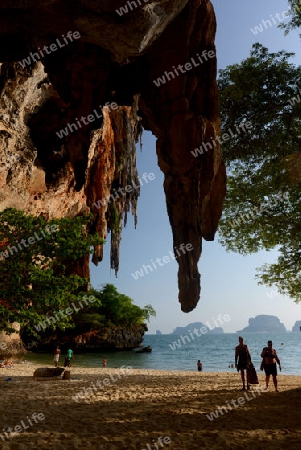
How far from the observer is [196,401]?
926cm

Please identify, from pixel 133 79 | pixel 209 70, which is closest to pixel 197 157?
pixel 209 70

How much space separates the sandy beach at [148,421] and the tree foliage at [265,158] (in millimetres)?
6693

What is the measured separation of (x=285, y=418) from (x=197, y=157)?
33.4ft

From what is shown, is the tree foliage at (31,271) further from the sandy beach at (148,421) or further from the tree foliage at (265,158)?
the tree foliage at (265,158)

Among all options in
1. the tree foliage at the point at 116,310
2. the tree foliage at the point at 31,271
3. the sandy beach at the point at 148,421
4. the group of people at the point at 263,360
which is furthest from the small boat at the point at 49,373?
the tree foliage at the point at 116,310

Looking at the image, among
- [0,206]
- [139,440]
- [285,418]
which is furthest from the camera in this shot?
[0,206]

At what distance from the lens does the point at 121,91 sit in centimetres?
1524

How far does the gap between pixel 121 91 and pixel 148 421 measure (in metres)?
14.0

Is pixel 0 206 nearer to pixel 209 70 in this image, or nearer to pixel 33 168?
pixel 33 168

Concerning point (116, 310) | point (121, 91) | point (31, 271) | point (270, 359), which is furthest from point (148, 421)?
point (116, 310)

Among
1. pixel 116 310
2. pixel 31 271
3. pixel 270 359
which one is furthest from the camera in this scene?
pixel 116 310

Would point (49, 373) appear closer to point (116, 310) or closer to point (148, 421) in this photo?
point (148, 421)

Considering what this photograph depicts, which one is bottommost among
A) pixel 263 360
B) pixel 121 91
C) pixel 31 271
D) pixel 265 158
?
pixel 263 360

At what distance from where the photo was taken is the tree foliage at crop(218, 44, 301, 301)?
12369 mm
